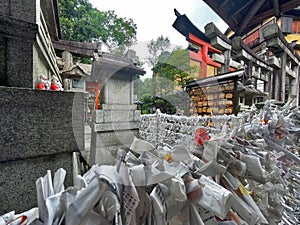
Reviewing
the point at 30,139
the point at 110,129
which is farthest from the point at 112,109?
the point at 30,139

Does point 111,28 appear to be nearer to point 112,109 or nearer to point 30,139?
point 112,109

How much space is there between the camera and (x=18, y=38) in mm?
830

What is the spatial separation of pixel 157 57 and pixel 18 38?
70 cm

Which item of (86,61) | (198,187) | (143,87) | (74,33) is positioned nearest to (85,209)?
→ (198,187)

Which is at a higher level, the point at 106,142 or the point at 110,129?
the point at 110,129

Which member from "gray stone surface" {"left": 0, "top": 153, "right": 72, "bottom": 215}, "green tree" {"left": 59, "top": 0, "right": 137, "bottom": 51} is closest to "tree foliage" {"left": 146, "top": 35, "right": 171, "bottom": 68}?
"green tree" {"left": 59, "top": 0, "right": 137, "bottom": 51}

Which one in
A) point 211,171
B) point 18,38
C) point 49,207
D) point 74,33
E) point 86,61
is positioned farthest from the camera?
point 86,61

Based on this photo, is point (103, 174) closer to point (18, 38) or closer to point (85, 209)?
point (85, 209)

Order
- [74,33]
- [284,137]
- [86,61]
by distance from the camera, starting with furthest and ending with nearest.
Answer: [86,61]
[74,33]
[284,137]

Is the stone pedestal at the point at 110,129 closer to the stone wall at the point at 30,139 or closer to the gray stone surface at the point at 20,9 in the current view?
the stone wall at the point at 30,139

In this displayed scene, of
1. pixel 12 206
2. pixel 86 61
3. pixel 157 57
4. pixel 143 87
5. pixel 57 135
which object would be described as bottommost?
pixel 12 206

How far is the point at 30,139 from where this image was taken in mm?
788

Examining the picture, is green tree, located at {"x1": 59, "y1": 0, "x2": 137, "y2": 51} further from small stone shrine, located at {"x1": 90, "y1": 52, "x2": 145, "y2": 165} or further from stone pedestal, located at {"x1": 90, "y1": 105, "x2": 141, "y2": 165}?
stone pedestal, located at {"x1": 90, "y1": 105, "x2": 141, "y2": 165}

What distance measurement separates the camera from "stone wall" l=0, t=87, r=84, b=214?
29.1 inches
